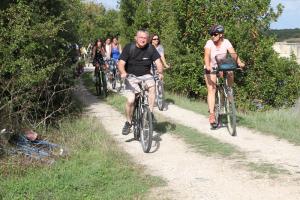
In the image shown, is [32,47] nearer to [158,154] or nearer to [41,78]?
[41,78]

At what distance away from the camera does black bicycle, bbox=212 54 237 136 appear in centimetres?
910

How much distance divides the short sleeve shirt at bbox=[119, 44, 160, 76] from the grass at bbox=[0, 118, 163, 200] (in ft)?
4.57

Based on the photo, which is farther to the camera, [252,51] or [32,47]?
[252,51]

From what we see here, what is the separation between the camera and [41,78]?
9148mm

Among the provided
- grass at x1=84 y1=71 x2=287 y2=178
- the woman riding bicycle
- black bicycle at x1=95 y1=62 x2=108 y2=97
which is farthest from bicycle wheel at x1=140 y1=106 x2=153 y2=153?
black bicycle at x1=95 y1=62 x2=108 y2=97

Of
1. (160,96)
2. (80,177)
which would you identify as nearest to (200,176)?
(80,177)

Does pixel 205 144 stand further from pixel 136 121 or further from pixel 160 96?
pixel 160 96

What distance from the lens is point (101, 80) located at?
1631cm

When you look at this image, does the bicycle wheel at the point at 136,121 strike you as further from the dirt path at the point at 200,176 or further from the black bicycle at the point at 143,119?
the dirt path at the point at 200,176

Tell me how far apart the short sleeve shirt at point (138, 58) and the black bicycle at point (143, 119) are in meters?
0.17

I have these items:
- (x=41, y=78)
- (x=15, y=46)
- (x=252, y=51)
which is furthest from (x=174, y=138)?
(x=252, y=51)

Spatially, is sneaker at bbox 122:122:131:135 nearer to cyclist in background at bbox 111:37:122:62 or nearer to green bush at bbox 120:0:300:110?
green bush at bbox 120:0:300:110

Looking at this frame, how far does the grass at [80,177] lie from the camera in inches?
235

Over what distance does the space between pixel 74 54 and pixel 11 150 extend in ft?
19.6
